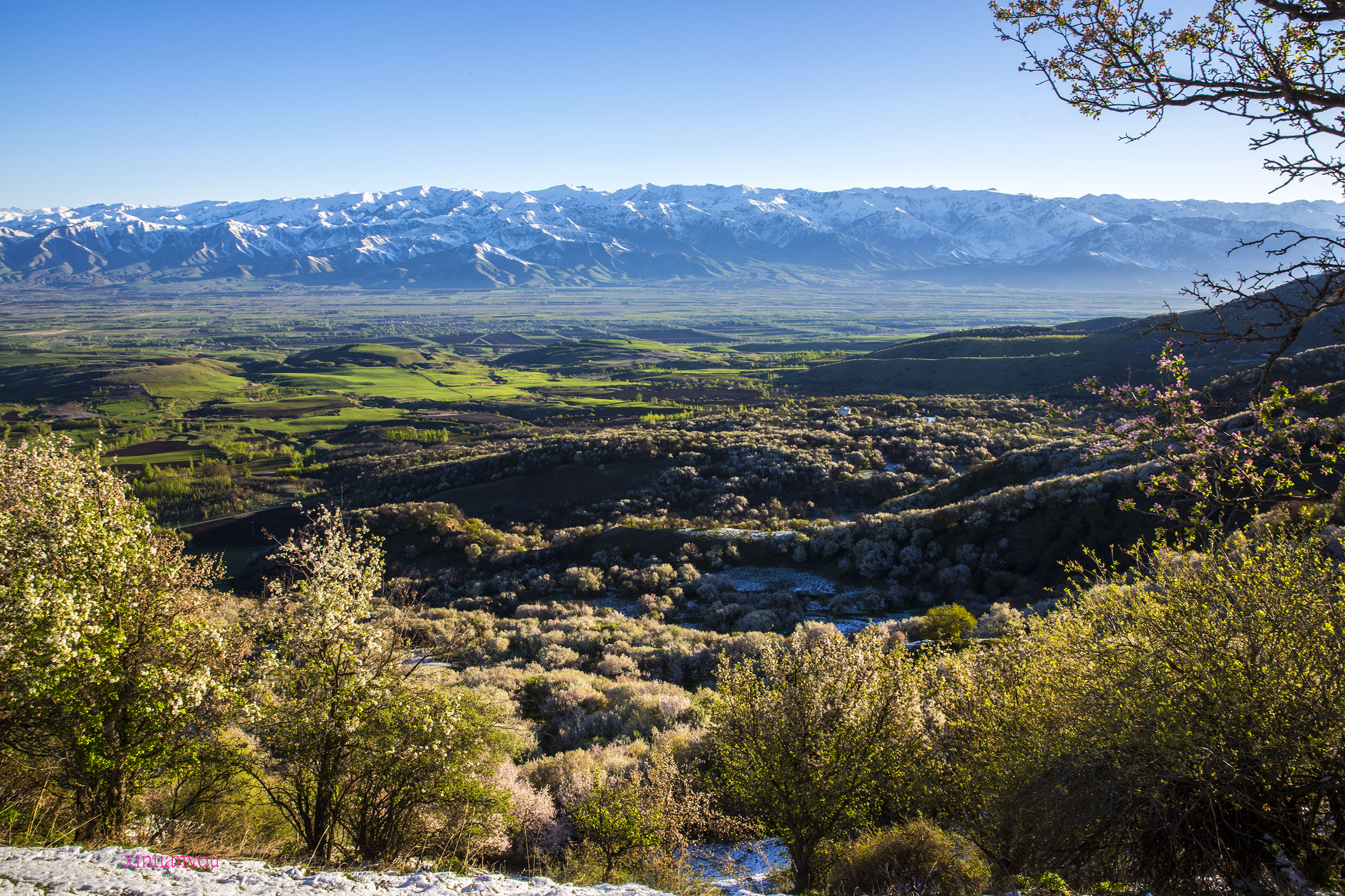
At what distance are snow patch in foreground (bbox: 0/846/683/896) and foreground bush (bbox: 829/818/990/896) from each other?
3743 millimetres

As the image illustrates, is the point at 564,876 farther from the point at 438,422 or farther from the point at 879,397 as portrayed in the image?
the point at 438,422

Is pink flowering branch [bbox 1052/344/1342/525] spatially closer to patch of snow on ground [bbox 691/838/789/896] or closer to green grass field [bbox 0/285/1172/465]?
patch of snow on ground [bbox 691/838/789/896]

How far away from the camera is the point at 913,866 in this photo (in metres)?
11.2

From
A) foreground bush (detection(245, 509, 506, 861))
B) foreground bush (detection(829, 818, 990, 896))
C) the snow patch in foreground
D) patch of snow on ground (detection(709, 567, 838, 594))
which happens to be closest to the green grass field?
patch of snow on ground (detection(709, 567, 838, 594))

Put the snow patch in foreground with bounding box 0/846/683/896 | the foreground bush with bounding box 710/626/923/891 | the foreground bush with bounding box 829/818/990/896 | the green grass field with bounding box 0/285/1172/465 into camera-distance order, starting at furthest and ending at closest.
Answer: the green grass field with bounding box 0/285/1172/465 < the foreground bush with bounding box 710/626/923/891 < the foreground bush with bounding box 829/818/990/896 < the snow patch in foreground with bounding box 0/846/683/896

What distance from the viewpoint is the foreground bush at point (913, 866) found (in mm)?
10734

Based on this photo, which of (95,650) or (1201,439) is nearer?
(1201,439)

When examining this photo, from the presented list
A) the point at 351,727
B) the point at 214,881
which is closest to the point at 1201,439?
the point at 351,727

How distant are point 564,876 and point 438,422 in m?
103

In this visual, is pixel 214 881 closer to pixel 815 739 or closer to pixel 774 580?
pixel 815 739

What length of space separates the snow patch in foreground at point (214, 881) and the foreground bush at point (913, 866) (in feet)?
12.3

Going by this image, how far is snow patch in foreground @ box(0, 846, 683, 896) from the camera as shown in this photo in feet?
24.4

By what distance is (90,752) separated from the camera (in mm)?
9852

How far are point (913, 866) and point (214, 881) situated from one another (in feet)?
33.5
